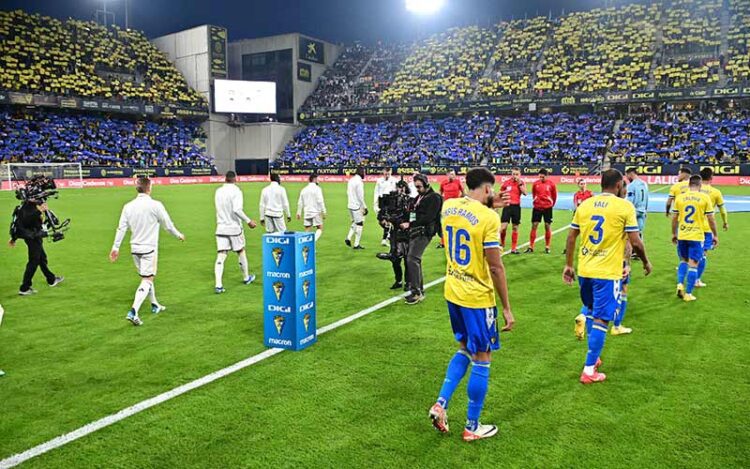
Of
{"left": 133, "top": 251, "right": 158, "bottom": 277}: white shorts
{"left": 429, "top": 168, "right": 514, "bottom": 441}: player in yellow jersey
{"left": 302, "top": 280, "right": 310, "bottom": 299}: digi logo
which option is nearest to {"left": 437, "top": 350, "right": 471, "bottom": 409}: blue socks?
{"left": 429, "top": 168, "right": 514, "bottom": 441}: player in yellow jersey

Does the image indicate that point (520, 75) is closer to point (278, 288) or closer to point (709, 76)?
point (709, 76)

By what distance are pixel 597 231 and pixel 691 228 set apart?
4.12 metres

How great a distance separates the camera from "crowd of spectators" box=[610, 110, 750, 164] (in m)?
38.2

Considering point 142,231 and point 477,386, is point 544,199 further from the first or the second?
point 477,386

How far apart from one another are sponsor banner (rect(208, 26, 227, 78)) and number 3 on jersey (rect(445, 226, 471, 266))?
61.0m

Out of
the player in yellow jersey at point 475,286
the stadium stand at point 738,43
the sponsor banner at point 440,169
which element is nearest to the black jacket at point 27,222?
the player in yellow jersey at point 475,286

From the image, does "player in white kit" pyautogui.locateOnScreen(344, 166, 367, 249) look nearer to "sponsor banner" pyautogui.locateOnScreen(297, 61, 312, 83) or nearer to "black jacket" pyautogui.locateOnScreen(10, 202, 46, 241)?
"black jacket" pyautogui.locateOnScreen(10, 202, 46, 241)

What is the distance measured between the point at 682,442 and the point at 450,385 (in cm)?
198

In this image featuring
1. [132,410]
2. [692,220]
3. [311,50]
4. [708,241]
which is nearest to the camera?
[132,410]

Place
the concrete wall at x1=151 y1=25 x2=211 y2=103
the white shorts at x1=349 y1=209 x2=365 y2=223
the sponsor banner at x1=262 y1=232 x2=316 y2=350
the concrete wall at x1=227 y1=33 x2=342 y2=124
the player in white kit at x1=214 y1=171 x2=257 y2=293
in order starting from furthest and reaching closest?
the concrete wall at x1=227 y1=33 x2=342 y2=124 < the concrete wall at x1=151 y1=25 x2=211 y2=103 < the white shorts at x1=349 y1=209 x2=365 y2=223 < the player in white kit at x1=214 y1=171 x2=257 y2=293 < the sponsor banner at x1=262 y1=232 x2=316 y2=350

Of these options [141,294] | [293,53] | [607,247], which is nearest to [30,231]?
[141,294]

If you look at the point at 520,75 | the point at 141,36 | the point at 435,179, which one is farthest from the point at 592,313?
the point at 141,36

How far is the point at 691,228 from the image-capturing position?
8695mm

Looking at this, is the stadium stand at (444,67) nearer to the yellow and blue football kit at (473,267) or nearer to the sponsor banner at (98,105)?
the sponsor banner at (98,105)
